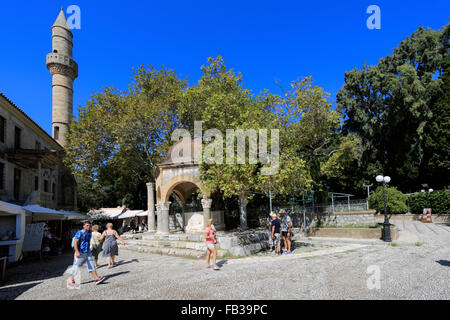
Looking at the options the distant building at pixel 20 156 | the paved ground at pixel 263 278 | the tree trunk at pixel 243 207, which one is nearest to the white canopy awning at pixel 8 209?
the paved ground at pixel 263 278

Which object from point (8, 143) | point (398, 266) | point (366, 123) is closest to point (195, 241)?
point (398, 266)

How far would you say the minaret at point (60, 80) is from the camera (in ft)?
95.8

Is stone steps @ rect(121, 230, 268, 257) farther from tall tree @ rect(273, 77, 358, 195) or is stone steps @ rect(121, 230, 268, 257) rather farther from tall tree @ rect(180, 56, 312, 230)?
tall tree @ rect(273, 77, 358, 195)

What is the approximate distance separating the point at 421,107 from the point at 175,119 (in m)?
22.8

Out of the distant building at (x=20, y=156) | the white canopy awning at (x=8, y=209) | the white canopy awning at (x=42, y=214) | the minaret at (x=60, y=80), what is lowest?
the white canopy awning at (x=42, y=214)

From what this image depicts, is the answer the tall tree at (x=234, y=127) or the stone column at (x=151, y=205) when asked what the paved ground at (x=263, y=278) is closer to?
the tall tree at (x=234, y=127)

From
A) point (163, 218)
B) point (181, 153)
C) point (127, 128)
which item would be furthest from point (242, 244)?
point (127, 128)

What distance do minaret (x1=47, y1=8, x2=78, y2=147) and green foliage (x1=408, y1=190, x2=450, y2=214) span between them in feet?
113

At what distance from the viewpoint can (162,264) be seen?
960cm

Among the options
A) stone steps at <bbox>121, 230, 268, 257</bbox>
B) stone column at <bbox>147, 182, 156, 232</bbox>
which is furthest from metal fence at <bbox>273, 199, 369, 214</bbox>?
stone column at <bbox>147, 182, 156, 232</bbox>

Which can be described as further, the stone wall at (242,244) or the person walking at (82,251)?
the stone wall at (242,244)

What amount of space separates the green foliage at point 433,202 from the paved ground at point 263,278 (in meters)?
16.5

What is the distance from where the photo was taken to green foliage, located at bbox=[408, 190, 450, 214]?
77.9ft

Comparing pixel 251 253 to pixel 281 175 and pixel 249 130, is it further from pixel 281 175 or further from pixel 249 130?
pixel 249 130
